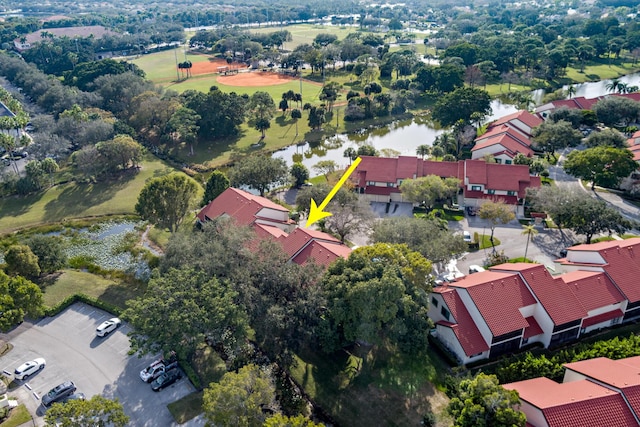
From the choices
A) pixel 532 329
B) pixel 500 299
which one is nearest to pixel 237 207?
pixel 500 299

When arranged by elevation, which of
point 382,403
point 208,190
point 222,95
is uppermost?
point 222,95

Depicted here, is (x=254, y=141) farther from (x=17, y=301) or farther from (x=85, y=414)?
(x=85, y=414)

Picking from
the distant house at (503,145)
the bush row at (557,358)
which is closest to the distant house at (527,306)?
the bush row at (557,358)


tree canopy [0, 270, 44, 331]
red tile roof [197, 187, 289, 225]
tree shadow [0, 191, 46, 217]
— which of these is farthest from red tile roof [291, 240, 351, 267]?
tree shadow [0, 191, 46, 217]

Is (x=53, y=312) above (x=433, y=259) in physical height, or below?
below

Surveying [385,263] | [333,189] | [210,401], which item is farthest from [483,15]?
[210,401]

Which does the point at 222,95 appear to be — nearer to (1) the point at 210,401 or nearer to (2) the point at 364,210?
(2) the point at 364,210

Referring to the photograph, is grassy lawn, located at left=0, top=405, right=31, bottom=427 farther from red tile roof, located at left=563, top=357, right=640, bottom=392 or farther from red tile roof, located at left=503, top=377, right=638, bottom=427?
red tile roof, located at left=563, top=357, right=640, bottom=392

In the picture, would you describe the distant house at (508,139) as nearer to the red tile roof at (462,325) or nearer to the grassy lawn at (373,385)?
the red tile roof at (462,325)
